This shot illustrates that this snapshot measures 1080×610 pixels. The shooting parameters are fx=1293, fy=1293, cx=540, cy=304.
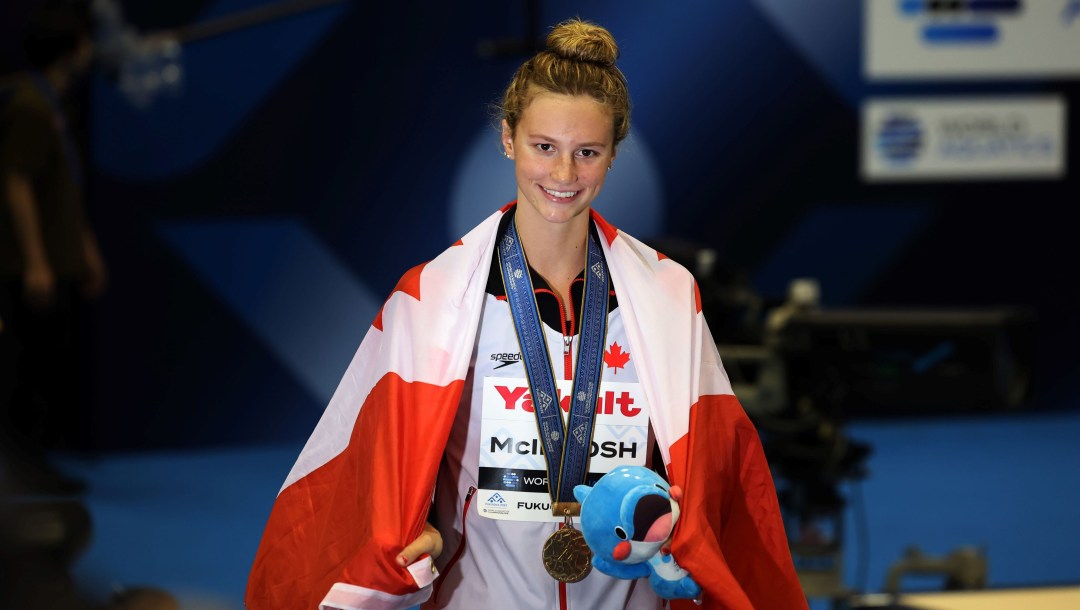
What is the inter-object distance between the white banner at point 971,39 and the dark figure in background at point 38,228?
3921mm

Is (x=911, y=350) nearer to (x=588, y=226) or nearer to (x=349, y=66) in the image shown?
(x=588, y=226)

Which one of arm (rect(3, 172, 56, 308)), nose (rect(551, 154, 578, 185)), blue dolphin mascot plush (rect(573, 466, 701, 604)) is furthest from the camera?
arm (rect(3, 172, 56, 308))

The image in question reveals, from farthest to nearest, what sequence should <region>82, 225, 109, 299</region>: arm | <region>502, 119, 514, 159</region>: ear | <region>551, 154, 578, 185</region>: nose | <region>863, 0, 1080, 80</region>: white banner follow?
1. <region>863, 0, 1080, 80</region>: white banner
2. <region>82, 225, 109, 299</region>: arm
3. <region>502, 119, 514, 159</region>: ear
4. <region>551, 154, 578, 185</region>: nose

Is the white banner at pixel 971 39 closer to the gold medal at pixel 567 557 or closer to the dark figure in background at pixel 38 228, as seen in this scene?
the dark figure in background at pixel 38 228

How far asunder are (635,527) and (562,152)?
536mm

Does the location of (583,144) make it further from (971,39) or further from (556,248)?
(971,39)

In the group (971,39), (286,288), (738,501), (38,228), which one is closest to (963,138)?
(971,39)

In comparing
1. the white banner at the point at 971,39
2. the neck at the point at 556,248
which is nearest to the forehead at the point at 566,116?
the neck at the point at 556,248

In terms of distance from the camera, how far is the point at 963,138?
6.87 m

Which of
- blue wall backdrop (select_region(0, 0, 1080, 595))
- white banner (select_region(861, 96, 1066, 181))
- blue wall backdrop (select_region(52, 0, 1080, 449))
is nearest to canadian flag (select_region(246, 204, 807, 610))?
blue wall backdrop (select_region(0, 0, 1080, 595))

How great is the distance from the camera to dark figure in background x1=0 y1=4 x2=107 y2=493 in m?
5.34

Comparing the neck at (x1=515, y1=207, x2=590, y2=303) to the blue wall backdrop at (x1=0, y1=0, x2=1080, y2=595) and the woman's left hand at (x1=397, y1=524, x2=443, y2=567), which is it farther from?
the blue wall backdrop at (x1=0, y1=0, x2=1080, y2=595)

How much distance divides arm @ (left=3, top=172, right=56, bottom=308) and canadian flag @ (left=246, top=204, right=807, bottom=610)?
12.5 ft

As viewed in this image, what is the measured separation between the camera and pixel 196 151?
600 cm
